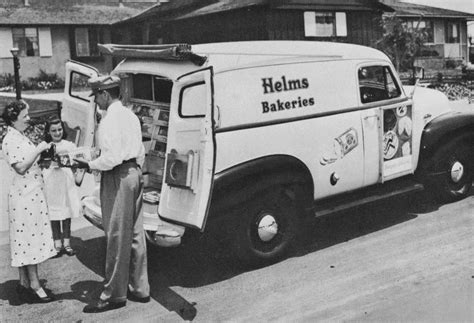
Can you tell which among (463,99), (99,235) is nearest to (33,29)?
(463,99)

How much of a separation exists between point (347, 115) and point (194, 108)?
181 cm

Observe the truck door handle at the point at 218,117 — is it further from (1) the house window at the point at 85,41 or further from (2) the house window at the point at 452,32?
(2) the house window at the point at 452,32

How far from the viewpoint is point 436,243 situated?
602cm

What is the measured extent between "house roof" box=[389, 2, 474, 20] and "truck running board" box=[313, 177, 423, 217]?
32.9 meters

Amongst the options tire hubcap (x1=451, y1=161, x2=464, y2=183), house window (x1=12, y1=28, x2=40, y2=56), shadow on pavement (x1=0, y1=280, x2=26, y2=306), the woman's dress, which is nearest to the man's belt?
the woman's dress

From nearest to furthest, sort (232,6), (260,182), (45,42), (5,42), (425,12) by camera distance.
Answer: (260,182) < (232,6) < (5,42) < (45,42) < (425,12)

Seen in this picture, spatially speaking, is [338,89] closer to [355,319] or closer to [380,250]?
[380,250]

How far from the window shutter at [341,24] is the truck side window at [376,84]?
21.2 metres

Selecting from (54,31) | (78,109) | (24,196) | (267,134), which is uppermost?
(54,31)

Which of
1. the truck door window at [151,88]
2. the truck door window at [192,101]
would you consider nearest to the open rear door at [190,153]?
the truck door window at [192,101]

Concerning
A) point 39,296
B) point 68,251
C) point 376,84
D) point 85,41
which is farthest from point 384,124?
point 85,41

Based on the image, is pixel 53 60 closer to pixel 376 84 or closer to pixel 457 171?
pixel 376 84

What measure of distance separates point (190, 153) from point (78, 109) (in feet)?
7.45

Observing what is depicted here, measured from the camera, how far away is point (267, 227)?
225 inches
